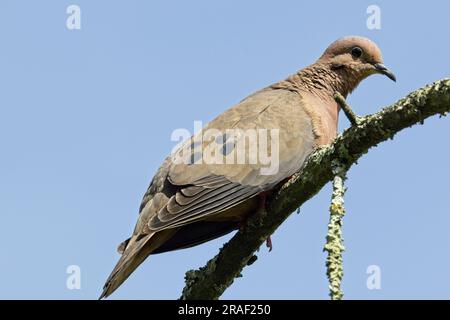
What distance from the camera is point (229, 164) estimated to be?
6.03m

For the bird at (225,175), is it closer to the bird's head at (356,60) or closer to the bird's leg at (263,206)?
the bird's leg at (263,206)

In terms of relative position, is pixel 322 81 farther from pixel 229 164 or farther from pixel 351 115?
pixel 351 115

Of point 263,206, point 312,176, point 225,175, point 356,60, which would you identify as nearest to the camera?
point 312,176

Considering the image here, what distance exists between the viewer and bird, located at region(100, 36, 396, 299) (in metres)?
5.56

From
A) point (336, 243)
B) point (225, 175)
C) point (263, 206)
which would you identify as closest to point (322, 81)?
point (225, 175)

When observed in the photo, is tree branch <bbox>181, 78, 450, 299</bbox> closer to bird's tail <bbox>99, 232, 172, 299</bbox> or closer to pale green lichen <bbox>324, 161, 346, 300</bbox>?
pale green lichen <bbox>324, 161, 346, 300</bbox>

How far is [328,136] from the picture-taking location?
6379 millimetres

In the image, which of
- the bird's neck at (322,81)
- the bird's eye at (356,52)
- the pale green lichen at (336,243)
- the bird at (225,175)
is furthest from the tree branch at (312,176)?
the bird's eye at (356,52)

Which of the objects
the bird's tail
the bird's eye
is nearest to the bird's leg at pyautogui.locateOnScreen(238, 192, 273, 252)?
the bird's tail

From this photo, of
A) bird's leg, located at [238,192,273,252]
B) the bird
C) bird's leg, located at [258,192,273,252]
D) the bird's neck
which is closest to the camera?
bird's leg, located at [238,192,273,252]

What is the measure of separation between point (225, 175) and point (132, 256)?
0.95m

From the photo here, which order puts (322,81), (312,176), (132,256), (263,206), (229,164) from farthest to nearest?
(322,81) < (229,164) < (263,206) < (132,256) < (312,176)
